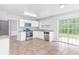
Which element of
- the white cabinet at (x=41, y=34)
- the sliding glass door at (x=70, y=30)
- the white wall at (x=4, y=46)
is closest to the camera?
the white wall at (x=4, y=46)

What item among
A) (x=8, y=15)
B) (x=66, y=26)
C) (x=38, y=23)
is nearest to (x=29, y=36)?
(x=38, y=23)


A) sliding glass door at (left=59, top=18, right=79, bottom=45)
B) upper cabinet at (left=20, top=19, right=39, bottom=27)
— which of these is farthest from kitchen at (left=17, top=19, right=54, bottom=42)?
sliding glass door at (left=59, top=18, right=79, bottom=45)

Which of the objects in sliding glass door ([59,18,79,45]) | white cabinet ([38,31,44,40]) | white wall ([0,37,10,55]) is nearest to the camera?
white wall ([0,37,10,55])

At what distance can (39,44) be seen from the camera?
2.07 meters

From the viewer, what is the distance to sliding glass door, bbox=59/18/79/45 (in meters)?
1.98

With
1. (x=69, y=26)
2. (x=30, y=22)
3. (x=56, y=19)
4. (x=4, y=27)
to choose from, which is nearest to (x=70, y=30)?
(x=69, y=26)

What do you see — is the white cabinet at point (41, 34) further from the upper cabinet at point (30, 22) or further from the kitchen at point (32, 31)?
the upper cabinet at point (30, 22)

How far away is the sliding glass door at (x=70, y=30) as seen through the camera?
6.48 ft

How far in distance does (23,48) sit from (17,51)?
6.2 inches

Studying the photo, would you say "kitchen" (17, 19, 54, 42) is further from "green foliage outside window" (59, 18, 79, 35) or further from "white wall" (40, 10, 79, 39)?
"green foliage outside window" (59, 18, 79, 35)

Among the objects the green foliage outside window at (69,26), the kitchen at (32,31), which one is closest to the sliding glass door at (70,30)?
the green foliage outside window at (69,26)

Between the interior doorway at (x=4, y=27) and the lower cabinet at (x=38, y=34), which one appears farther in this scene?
the lower cabinet at (x=38, y=34)

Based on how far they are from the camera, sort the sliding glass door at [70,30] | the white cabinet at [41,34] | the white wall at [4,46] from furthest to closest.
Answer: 1. the white cabinet at [41,34]
2. the sliding glass door at [70,30]
3. the white wall at [4,46]
